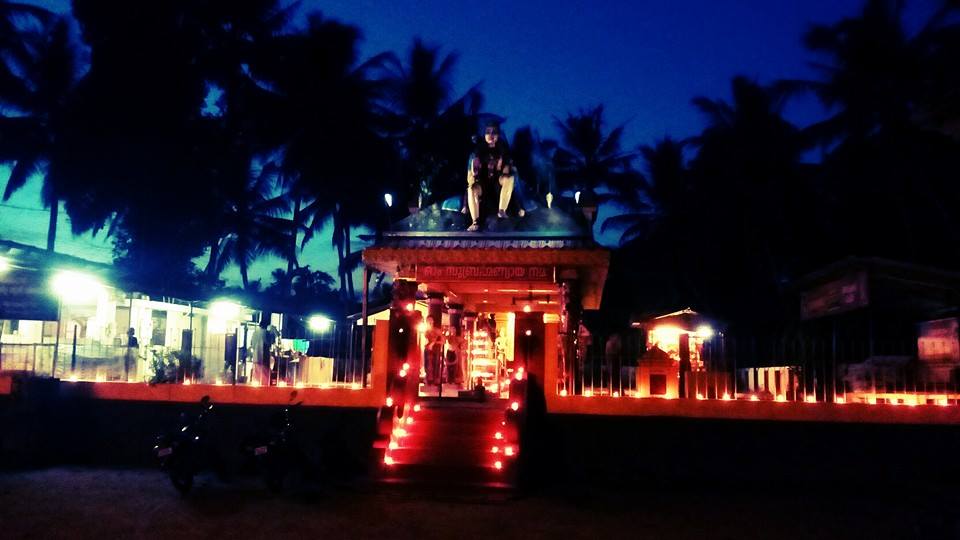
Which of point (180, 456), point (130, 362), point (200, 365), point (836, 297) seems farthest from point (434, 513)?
point (836, 297)

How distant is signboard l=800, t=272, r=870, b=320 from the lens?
14.3 m

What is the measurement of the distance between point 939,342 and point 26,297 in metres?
16.0

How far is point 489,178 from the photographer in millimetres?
13539

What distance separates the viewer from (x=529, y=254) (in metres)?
13.0

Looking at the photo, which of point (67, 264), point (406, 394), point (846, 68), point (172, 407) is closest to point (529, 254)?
point (406, 394)

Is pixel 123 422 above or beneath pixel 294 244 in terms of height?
beneath

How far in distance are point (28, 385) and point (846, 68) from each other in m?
21.4

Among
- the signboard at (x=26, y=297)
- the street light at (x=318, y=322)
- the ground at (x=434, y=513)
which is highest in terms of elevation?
the street light at (x=318, y=322)

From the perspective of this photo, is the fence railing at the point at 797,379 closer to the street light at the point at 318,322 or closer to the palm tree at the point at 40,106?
the street light at the point at 318,322

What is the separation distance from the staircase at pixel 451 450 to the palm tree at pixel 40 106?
2254cm

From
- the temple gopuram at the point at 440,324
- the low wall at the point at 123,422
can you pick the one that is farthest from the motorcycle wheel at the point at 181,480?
the temple gopuram at the point at 440,324

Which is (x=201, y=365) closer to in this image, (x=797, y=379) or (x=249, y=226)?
(x=797, y=379)

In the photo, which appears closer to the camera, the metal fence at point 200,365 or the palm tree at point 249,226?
the metal fence at point 200,365

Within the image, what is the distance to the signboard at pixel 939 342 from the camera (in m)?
12.8
